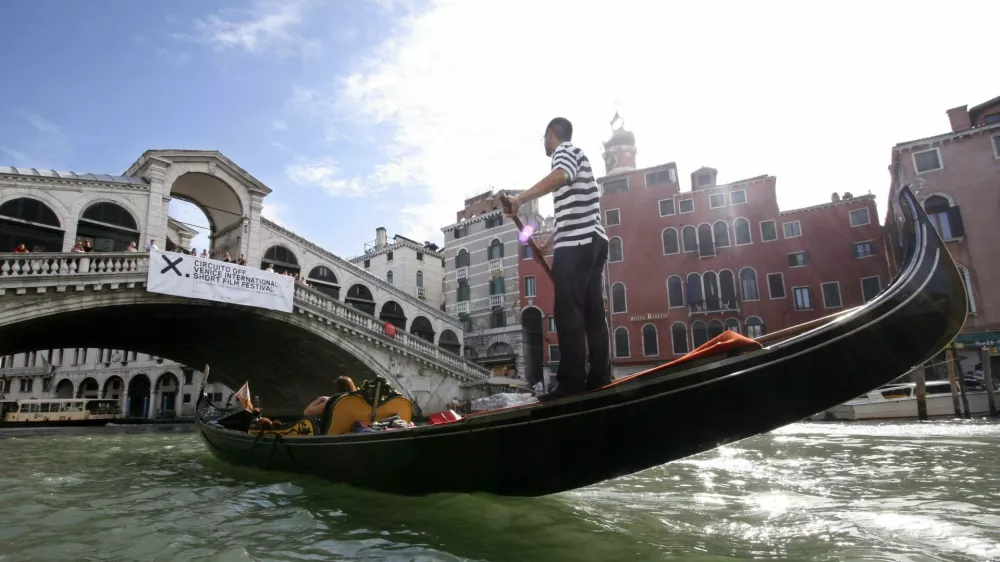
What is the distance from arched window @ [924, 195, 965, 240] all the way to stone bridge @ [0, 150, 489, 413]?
14.0 meters

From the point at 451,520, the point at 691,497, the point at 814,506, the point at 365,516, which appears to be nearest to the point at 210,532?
the point at 365,516

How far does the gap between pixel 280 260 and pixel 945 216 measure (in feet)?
62.8

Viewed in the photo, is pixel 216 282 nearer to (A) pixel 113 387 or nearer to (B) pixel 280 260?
(B) pixel 280 260

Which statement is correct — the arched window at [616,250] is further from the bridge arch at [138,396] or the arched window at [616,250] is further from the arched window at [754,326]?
the bridge arch at [138,396]

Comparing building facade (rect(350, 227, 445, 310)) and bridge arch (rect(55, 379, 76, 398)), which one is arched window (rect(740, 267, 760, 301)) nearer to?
building facade (rect(350, 227, 445, 310))

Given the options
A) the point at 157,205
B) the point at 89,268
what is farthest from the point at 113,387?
the point at 89,268

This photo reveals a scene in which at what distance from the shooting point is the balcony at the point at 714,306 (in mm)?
19141

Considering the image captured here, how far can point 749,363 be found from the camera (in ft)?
7.66

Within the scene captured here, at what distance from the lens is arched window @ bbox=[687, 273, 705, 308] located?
Answer: 1961cm

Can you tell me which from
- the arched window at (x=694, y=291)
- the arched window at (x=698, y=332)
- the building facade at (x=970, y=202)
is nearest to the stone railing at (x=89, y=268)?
the arched window at (x=698, y=332)

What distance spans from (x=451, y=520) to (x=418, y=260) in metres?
25.4

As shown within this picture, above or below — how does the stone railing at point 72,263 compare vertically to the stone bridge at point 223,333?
above

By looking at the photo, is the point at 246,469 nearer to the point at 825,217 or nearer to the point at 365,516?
the point at 365,516

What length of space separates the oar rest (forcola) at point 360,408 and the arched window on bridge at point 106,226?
36.4 ft
